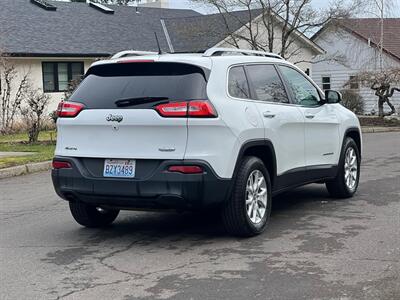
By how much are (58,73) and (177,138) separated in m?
20.7

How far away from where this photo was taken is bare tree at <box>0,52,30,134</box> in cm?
2180

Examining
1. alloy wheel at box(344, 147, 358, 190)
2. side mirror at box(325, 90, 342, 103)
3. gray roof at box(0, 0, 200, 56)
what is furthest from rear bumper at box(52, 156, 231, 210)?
gray roof at box(0, 0, 200, 56)

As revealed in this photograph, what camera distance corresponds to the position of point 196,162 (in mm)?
6043

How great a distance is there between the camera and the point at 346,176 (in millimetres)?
8805

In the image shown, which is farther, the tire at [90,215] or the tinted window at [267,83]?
the tire at [90,215]

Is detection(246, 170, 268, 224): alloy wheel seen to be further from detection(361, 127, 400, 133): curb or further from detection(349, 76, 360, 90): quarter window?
detection(349, 76, 360, 90): quarter window

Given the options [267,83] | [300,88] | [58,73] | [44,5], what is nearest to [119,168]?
[267,83]

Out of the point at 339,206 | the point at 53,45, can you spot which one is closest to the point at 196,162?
the point at 339,206

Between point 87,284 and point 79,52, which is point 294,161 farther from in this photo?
point 79,52

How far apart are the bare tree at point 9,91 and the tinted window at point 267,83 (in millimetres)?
15124

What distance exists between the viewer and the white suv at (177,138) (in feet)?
20.0

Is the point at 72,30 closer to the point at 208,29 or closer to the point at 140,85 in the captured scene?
the point at 208,29

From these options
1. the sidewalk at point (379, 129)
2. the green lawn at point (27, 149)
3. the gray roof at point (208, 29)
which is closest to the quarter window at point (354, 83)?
the sidewalk at point (379, 129)

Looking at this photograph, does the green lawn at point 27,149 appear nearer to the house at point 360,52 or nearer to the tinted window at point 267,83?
the tinted window at point 267,83
